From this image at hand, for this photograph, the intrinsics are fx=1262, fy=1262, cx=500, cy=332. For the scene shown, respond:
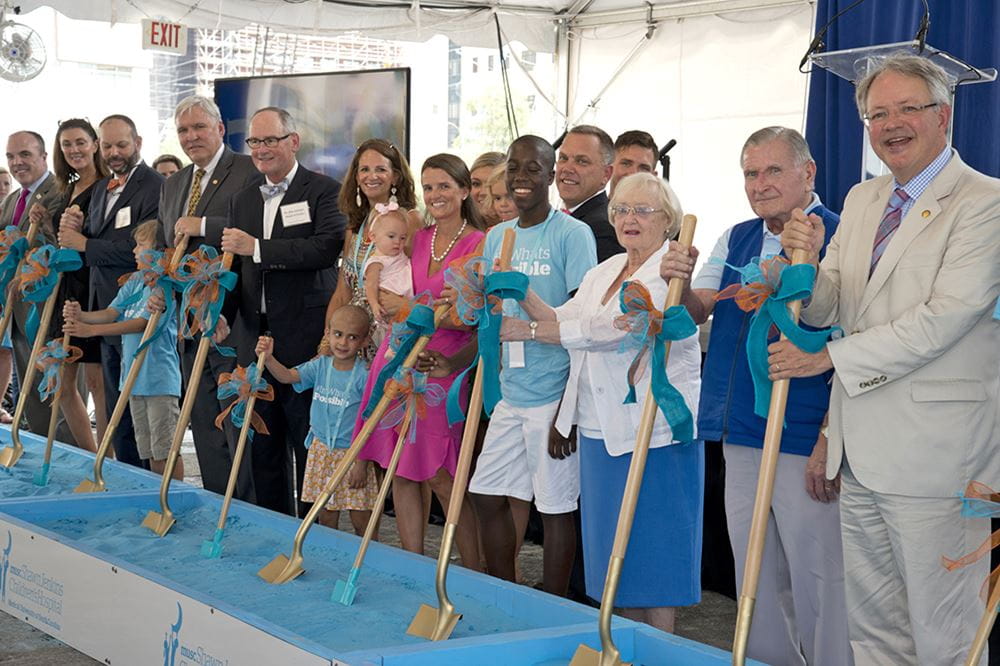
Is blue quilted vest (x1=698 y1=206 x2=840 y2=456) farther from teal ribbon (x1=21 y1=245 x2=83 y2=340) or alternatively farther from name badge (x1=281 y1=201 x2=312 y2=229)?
teal ribbon (x1=21 y1=245 x2=83 y2=340)

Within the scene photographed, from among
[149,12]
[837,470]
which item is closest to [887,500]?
[837,470]

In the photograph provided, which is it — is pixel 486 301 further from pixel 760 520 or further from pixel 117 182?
pixel 117 182

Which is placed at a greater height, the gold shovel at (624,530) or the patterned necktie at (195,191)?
the patterned necktie at (195,191)

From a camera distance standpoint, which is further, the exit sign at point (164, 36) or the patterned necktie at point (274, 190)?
the exit sign at point (164, 36)

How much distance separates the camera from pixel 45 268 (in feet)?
17.0

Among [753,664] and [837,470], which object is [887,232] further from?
[753,664]

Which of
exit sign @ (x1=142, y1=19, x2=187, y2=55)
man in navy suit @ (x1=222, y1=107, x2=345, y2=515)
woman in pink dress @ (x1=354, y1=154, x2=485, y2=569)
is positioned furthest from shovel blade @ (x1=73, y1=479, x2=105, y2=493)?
exit sign @ (x1=142, y1=19, x2=187, y2=55)

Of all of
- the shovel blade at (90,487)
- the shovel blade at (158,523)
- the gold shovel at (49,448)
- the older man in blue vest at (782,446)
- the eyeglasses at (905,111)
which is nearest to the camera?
the eyeglasses at (905,111)

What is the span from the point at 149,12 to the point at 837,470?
6.14 m

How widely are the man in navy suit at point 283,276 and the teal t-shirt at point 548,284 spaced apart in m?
1.26

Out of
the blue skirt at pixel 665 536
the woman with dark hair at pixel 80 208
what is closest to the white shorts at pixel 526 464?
the blue skirt at pixel 665 536

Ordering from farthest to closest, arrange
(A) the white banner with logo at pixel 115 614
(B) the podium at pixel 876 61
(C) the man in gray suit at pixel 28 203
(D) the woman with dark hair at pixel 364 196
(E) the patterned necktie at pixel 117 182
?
(C) the man in gray suit at pixel 28 203
(E) the patterned necktie at pixel 117 182
(D) the woman with dark hair at pixel 364 196
(B) the podium at pixel 876 61
(A) the white banner with logo at pixel 115 614

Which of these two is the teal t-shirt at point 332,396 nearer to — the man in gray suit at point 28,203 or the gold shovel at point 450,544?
the gold shovel at point 450,544

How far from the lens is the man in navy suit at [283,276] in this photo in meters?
4.73
